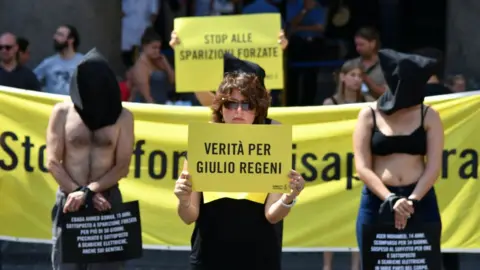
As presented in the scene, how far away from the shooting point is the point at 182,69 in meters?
9.30

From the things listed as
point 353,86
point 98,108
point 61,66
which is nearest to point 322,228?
point 353,86

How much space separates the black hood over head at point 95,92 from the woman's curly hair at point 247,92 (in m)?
1.54

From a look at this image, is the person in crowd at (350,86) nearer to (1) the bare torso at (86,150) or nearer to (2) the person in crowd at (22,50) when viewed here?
(1) the bare torso at (86,150)

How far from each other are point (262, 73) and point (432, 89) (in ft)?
10.6

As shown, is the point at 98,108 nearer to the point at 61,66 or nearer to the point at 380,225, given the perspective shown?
the point at 380,225

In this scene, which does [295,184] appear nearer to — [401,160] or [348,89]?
[401,160]

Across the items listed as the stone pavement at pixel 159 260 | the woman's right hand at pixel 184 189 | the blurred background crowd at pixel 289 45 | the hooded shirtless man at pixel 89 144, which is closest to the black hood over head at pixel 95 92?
the hooded shirtless man at pixel 89 144

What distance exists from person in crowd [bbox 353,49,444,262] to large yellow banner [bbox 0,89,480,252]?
65.4 inches

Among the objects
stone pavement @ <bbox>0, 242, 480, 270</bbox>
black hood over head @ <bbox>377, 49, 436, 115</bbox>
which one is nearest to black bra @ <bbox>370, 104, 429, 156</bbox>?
black hood over head @ <bbox>377, 49, 436, 115</bbox>

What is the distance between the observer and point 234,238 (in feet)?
19.0

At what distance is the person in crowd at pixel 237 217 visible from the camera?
228 inches

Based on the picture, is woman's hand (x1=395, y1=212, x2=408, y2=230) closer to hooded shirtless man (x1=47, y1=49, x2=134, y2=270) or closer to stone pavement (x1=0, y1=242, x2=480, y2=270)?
hooded shirtless man (x1=47, y1=49, x2=134, y2=270)

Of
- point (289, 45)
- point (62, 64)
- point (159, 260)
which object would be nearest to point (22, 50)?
point (62, 64)

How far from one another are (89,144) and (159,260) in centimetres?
333
